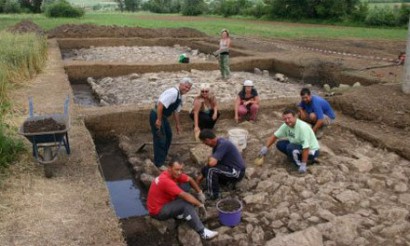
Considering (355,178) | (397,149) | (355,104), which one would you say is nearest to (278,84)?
(355,104)

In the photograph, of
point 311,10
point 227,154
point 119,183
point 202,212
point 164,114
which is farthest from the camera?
point 311,10

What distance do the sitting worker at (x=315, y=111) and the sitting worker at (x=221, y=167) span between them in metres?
1.99

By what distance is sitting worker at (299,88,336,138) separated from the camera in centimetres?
703

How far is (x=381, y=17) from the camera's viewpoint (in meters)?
29.7

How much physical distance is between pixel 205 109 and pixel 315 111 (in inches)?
79.9

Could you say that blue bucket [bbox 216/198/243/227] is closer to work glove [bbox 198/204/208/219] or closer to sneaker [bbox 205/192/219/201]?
work glove [bbox 198/204/208/219]

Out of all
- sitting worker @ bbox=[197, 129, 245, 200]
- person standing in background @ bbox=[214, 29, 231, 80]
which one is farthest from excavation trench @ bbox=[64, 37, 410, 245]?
person standing in background @ bbox=[214, 29, 231, 80]

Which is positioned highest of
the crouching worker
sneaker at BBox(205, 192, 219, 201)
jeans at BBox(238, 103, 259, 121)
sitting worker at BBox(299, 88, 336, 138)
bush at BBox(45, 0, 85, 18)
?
bush at BBox(45, 0, 85, 18)

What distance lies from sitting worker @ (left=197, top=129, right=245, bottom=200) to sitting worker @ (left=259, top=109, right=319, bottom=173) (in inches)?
34.6

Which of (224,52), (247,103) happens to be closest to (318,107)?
(247,103)

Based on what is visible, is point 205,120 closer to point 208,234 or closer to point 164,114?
point 164,114

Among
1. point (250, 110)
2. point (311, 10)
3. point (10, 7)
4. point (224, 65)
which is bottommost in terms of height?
point (250, 110)

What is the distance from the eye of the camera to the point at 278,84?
13055 millimetres

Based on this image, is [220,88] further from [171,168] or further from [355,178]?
[171,168]
